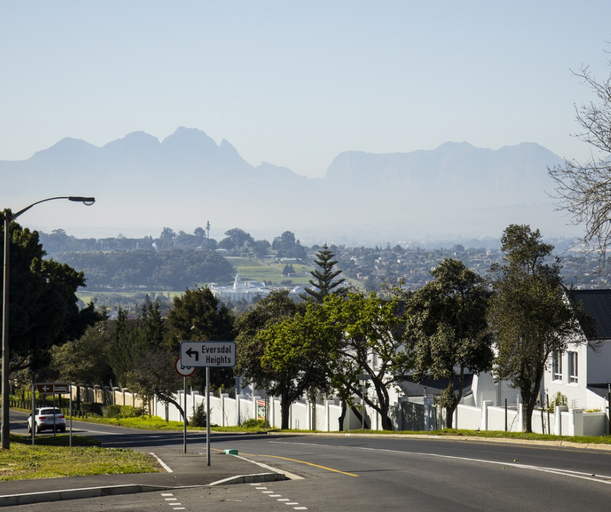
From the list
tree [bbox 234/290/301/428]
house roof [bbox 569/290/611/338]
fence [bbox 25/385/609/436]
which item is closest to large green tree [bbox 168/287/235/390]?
fence [bbox 25/385/609/436]

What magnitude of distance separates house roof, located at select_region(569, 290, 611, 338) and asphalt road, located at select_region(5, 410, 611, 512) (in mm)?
27190

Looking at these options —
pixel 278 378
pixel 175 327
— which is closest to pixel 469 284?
pixel 278 378

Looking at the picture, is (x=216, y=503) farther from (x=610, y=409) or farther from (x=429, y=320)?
(x=429, y=320)

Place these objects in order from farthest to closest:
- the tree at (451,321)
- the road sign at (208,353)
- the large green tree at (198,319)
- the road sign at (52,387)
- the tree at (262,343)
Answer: the large green tree at (198,319) → the tree at (262,343) → the tree at (451,321) → the road sign at (52,387) → the road sign at (208,353)

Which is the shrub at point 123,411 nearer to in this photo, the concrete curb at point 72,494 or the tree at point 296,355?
the tree at point 296,355

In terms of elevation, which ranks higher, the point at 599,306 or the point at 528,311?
the point at 599,306

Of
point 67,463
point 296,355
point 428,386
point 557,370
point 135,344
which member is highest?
point 135,344

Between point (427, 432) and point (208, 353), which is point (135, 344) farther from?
point (208, 353)

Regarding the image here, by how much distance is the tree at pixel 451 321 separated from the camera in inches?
1610

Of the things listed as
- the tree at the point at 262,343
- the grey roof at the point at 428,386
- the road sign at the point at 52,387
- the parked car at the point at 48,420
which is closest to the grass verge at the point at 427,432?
the tree at the point at 262,343

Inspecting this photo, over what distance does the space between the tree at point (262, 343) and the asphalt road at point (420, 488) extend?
31980mm

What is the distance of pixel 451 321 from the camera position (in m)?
41.9

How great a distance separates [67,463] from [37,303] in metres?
20.5

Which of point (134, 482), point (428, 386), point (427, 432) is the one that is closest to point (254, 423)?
point (428, 386)
